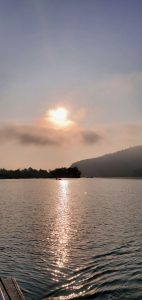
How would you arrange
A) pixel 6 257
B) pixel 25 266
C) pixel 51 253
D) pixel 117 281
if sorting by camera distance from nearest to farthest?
pixel 117 281
pixel 25 266
pixel 6 257
pixel 51 253

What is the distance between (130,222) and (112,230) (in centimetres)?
1056

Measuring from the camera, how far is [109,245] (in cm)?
4497

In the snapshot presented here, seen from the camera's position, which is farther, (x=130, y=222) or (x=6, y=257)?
(x=130, y=222)

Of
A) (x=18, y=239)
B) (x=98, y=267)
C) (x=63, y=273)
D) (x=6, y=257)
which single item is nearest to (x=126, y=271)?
(x=98, y=267)

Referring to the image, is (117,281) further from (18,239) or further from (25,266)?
(18,239)

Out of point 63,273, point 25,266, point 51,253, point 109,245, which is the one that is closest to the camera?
point 63,273

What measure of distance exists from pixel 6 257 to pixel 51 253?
17.7 feet

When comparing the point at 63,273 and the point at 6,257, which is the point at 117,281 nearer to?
the point at 63,273

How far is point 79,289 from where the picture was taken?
A: 28266 mm

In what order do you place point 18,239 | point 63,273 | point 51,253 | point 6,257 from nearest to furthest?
point 63,273, point 6,257, point 51,253, point 18,239

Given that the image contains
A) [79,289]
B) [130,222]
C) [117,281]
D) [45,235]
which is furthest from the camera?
[130,222]

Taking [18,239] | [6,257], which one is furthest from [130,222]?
[6,257]

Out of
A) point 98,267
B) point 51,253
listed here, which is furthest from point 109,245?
point 98,267

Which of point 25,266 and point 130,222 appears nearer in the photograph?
point 25,266
